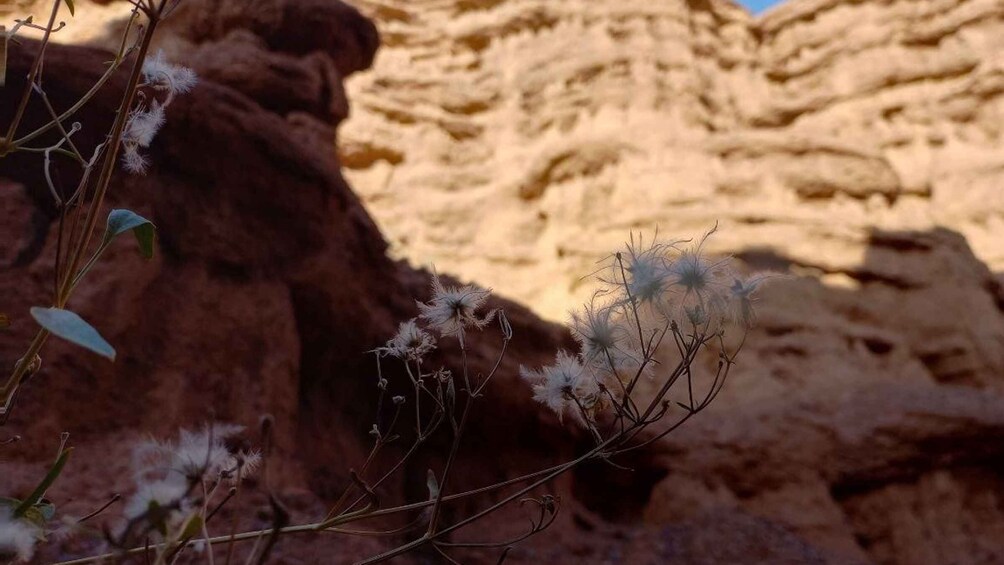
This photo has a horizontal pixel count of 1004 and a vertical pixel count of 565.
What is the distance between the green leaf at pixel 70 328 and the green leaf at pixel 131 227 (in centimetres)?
38

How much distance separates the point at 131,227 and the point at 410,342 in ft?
2.23

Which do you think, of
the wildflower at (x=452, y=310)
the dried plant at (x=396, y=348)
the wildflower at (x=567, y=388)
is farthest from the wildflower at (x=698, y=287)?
the wildflower at (x=452, y=310)

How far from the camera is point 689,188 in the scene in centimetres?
1001

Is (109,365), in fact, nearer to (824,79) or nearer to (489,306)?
(489,306)

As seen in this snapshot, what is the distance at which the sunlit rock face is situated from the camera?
10.1 m

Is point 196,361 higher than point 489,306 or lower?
lower

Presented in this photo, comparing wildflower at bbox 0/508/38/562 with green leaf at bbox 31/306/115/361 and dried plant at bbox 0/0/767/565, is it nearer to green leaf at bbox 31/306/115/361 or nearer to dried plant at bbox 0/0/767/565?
dried plant at bbox 0/0/767/565

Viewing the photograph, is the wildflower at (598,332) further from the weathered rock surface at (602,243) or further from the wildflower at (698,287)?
the weathered rock surface at (602,243)

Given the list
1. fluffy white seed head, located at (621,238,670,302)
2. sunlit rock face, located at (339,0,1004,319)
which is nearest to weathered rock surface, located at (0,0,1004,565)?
sunlit rock face, located at (339,0,1004,319)

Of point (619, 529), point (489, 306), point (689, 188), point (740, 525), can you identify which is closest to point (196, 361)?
point (489, 306)

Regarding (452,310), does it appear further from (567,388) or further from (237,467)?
(237,467)

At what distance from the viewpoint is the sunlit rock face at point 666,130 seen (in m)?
10.1

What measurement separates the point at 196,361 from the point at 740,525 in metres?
3.54

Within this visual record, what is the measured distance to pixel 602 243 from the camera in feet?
32.1
